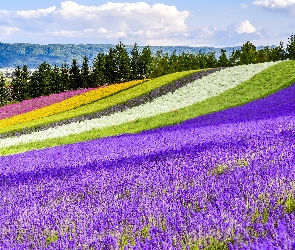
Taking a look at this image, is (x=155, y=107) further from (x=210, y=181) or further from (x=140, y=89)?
(x=210, y=181)

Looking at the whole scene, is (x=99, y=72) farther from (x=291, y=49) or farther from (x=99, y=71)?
(x=291, y=49)

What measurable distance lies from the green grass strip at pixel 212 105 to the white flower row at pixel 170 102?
170 centimetres

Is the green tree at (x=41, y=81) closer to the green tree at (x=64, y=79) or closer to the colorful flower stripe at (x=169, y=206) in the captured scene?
the green tree at (x=64, y=79)

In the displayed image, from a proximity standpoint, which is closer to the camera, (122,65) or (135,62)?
(122,65)

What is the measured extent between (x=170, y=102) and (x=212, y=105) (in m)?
6.26

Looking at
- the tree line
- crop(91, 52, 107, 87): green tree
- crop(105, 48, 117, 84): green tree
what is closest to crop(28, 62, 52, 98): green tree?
the tree line

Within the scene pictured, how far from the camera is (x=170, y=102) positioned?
108ft

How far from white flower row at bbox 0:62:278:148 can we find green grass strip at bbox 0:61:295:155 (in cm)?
170

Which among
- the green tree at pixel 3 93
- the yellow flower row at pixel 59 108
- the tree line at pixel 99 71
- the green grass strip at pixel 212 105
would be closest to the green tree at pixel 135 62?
the tree line at pixel 99 71

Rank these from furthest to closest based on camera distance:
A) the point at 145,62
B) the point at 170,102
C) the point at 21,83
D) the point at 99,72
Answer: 1. the point at 145,62
2. the point at 21,83
3. the point at 99,72
4. the point at 170,102

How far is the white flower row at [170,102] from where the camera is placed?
25.7 m

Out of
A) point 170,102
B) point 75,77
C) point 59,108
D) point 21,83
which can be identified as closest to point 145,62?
point 75,77

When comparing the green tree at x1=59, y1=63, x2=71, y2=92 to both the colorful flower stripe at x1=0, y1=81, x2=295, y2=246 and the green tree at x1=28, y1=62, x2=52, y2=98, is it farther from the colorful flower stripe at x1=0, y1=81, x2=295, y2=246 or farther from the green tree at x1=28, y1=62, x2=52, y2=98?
the colorful flower stripe at x1=0, y1=81, x2=295, y2=246

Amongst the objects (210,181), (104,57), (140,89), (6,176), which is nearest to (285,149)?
(210,181)
